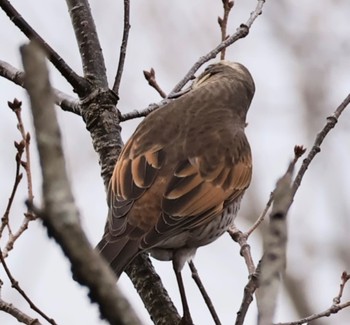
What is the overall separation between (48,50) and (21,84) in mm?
543

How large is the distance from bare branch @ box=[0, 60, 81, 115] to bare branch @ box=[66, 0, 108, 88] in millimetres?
256

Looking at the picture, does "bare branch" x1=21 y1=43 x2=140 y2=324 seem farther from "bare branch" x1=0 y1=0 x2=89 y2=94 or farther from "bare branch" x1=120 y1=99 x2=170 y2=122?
"bare branch" x1=120 y1=99 x2=170 y2=122

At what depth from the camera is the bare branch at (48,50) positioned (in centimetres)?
499

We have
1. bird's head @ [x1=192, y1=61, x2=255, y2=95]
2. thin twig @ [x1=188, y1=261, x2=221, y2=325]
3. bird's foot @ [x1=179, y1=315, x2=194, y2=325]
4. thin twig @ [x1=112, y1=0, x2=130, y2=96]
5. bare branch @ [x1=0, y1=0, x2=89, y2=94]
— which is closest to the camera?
thin twig @ [x1=188, y1=261, x2=221, y2=325]

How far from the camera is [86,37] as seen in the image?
604 centimetres

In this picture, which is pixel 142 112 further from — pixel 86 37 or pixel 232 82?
pixel 232 82

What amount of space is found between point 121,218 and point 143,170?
1.70 feet

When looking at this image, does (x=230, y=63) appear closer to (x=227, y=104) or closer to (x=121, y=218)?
(x=227, y=104)

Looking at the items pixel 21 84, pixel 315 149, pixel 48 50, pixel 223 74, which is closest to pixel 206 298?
pixel 315 149

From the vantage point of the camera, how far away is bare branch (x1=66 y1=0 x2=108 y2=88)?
593 centimetres

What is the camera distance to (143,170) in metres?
5.45

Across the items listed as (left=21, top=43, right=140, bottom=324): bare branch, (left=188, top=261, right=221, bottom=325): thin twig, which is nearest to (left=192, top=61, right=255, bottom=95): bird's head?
(left=188, top=261, right=221, bottom=325): thin twig

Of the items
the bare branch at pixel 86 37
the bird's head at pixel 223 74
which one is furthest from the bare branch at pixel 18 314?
the bird's head at pixel 223 74

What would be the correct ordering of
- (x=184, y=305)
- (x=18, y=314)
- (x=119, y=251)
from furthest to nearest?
(x=184, y=305) → (x=119, y=251) → (x=18, y=314)
